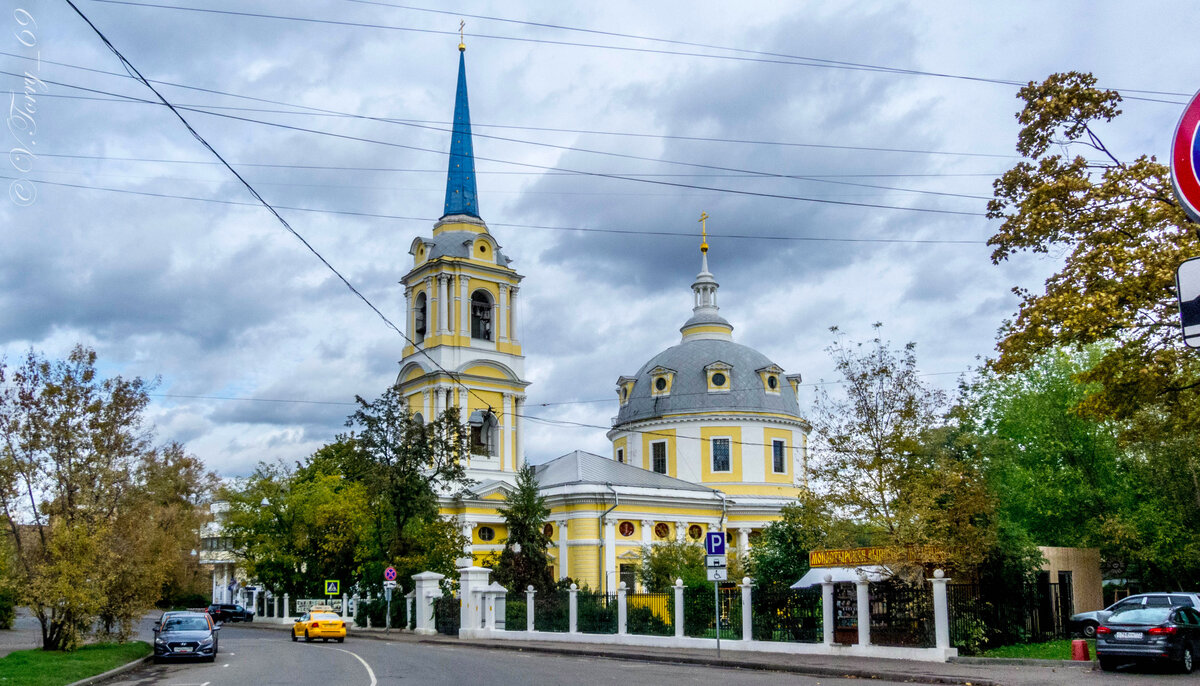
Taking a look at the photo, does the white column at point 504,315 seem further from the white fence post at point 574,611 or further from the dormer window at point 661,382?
the white fence post at point 574,611

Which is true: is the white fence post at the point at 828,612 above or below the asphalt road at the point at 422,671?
above

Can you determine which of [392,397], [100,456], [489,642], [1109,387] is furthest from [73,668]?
[392,397]

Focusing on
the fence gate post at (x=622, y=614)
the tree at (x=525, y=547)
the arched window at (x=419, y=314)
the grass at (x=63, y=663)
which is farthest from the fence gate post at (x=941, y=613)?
the arched window at (x=419, y=314)

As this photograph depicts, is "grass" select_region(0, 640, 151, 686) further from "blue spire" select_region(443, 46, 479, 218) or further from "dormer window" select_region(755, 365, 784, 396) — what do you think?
"dormer window" select_region(755, 365, 784, 396)

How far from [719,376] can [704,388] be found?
45.2 inches

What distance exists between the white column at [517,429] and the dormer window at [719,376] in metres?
12.1

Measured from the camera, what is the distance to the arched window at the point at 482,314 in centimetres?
5731

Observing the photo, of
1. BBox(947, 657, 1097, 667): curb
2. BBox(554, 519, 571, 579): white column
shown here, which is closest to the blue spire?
BBox(554, 519, 571, 579): white column

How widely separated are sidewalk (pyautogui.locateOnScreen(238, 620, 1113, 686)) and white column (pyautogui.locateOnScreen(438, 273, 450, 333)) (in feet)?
88.5

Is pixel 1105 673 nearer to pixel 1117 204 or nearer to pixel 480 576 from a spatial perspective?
pixel 1117 204

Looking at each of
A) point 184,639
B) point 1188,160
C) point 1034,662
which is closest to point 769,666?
point 1034,662

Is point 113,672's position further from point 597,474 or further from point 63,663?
point 597,474

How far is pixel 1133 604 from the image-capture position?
27.2 metres

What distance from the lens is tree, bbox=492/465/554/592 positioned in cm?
3959
